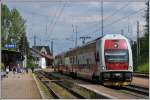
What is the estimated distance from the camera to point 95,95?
2173cm

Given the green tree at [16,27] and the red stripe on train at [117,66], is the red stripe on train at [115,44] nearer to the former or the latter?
the red stripe on train at [117,66]

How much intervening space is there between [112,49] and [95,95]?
452 inches

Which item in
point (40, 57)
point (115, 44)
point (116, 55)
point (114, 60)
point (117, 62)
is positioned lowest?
point (40, 57)

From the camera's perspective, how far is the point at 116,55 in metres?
32.9

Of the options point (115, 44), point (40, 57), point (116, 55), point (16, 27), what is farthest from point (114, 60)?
point (40, 57)

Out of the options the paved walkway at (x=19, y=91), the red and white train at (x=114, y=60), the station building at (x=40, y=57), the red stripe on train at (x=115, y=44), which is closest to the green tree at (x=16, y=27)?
the station building at (x=40, y=57)

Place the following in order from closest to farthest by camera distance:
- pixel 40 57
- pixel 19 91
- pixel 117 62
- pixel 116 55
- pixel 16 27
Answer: pixel 19 91, pixel 117 62, pixel 116 55, pixel 16 27, pixel 40 57

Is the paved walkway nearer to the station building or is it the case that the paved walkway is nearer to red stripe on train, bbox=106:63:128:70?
red stripe on train, bbox=106:63:128:70

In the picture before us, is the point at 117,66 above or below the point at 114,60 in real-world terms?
below

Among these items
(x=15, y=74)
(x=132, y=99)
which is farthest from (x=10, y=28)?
(x=132, y=99)

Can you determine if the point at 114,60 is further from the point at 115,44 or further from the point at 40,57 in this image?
the point at 40,57

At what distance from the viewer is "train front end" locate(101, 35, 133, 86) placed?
32.7m

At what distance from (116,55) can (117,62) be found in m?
0.46

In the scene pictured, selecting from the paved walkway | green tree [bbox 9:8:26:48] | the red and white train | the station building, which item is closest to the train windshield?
the red and white train
